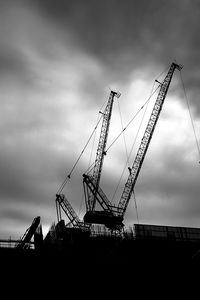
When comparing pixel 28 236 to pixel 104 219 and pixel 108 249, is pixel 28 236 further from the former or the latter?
pixel 104 219

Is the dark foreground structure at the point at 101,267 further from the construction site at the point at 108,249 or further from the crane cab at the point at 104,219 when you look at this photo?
the crane cab at the point at 104,219

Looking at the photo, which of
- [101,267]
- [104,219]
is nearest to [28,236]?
[101,267]

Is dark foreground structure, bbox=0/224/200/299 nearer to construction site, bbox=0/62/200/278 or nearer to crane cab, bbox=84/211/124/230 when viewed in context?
construction site, bbox=0/62/200/278

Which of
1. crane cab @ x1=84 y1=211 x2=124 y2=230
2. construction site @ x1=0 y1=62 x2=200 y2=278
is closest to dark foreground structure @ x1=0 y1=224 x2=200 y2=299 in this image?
construction site @ x1=0 y1=62 x2=200 y2=278

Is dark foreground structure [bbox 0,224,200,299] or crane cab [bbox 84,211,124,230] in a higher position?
crane cab [bbox 84,211,124,230]

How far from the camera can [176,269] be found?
1895 inches

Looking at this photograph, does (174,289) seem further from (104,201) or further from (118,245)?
(104,201)

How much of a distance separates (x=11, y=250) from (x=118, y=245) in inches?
715

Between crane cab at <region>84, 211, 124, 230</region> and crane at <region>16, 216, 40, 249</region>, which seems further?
crane cab at <region>84, 211, 124, 230</region>

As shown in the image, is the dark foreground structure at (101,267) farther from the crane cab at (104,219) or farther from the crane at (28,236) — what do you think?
the crane cab at (104,219)

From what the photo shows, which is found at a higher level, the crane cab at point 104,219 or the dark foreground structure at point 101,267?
the crane cab at point 104,219

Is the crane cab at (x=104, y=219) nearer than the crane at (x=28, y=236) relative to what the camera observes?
No

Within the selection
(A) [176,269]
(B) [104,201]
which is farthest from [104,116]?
(A) [176,269]

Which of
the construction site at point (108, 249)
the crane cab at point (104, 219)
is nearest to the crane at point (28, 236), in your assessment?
the construction site at point (108, 249)
